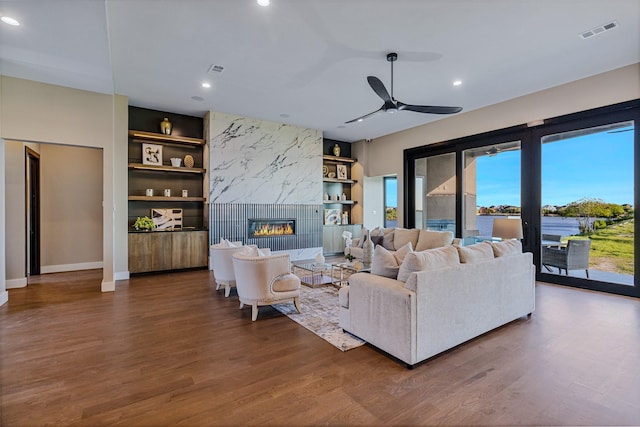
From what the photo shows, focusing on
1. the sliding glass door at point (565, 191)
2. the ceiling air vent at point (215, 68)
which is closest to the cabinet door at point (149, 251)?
the ceiling air vent at point (215, 68)

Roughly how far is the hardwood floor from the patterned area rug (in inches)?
4.9

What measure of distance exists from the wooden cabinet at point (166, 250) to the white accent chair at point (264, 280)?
126 inches

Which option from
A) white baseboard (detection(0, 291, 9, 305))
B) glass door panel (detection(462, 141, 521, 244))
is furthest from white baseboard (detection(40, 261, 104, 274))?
glass door panel (detection(462, 141, 521, 244))

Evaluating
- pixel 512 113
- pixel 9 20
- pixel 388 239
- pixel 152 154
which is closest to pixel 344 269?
pixel 388 239

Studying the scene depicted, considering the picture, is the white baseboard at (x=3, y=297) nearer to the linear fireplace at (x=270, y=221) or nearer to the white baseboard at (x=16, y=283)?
the white baseboard at (x=16, y=283)

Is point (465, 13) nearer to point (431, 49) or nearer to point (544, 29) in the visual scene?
point (431, 49)

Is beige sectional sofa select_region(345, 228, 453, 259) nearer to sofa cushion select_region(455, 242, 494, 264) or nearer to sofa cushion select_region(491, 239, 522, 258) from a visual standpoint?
sofa cushion select_region(491, 239, 522, 258)

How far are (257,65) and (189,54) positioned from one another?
0.95 m

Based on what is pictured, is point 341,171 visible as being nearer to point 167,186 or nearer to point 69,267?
point 167,186

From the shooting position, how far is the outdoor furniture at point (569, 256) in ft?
17.2

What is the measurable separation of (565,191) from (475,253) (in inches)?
148

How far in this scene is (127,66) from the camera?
459 centimetres

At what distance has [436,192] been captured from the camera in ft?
25.7

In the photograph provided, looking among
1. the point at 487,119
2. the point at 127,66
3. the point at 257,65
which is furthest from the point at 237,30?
the point at 487,119
